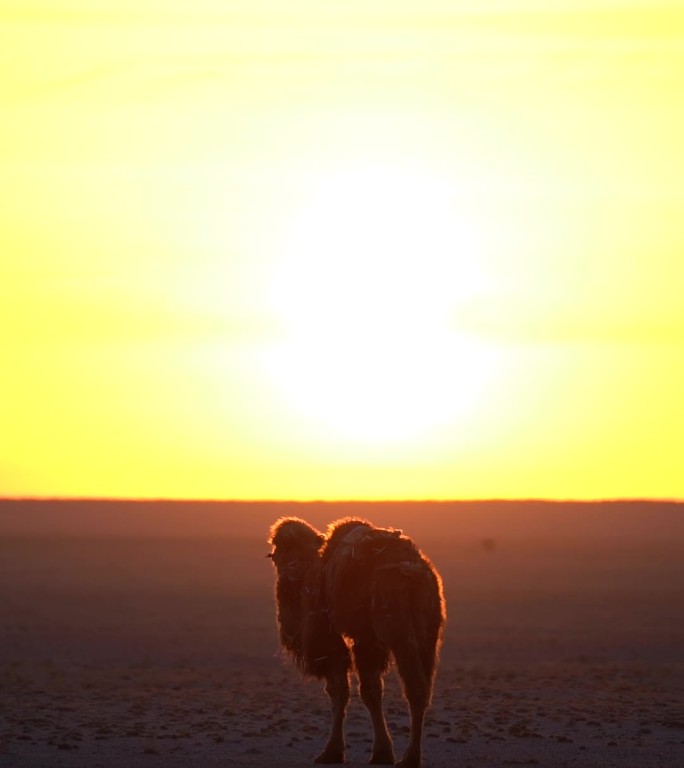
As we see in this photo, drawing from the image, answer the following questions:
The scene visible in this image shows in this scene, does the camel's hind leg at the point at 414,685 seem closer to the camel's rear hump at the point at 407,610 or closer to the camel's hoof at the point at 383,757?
the camel's rear hump at the point at 407,610

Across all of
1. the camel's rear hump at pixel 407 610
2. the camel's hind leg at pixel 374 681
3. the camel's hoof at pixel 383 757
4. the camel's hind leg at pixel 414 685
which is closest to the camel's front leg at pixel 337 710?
the camel's hind leg at pixel 374 681

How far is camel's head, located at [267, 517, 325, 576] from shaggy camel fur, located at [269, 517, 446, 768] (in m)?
0.01

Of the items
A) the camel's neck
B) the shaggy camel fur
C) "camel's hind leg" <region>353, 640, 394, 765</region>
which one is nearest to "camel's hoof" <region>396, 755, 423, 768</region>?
the shaggy camel fur

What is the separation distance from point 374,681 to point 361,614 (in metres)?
0.92

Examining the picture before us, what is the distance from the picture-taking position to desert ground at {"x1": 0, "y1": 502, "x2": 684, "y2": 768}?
65.9 ft

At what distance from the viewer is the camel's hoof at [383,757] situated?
18.8 meters

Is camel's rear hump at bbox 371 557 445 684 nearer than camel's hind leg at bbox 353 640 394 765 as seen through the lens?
Yes

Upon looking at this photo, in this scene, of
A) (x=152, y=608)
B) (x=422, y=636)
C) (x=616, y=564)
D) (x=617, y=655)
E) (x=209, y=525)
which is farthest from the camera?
(x=209, y=525)

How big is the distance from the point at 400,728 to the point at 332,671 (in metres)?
2.97

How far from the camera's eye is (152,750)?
19266mm

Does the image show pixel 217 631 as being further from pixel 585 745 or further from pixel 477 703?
pixel 585 745

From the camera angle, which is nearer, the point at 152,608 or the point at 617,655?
the point at 617,655

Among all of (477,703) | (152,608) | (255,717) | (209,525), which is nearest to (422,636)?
(255,717)

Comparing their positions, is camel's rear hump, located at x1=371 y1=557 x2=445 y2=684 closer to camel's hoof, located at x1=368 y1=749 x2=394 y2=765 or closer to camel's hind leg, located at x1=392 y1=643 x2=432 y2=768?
camel's hind leg, located at x1=392 y1=643 x2=432 y2=768
